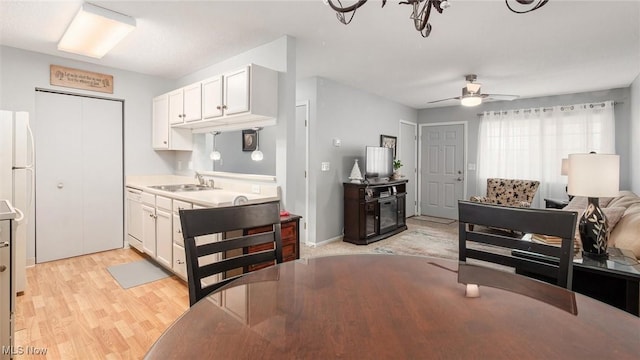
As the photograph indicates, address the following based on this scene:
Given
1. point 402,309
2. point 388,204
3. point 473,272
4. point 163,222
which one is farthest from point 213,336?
point 388,204

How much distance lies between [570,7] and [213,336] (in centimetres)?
312

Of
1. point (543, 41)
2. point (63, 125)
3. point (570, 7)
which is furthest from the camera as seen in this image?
point (63, 125)

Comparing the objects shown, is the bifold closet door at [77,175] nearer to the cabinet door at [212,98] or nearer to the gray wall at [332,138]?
the cabinet door at [212,98]

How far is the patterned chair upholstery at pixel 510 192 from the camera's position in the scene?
514 centimetres

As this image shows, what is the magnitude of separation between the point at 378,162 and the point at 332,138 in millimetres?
909

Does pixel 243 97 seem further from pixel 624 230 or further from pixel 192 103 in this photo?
pixel 624 230

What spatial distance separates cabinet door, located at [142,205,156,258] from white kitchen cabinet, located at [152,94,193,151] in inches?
34.9

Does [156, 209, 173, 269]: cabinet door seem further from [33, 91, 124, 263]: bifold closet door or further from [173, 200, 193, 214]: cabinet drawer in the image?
[33, 91, 124, 263]: bifold closet door

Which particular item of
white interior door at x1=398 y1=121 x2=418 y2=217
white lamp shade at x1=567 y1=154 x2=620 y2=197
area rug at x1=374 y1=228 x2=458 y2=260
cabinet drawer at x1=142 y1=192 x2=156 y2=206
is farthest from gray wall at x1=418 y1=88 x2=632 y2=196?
cabinet drawer at x1=142 y1=192 x2=156 y2=206

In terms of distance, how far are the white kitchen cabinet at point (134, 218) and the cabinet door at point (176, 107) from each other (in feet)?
3.14

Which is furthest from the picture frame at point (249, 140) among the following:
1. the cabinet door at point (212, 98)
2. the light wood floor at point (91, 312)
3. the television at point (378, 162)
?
the television at point (378, 162)

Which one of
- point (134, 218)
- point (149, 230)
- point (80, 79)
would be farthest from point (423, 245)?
point (80, 79)

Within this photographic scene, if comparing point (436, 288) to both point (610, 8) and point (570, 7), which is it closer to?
point (570, 7)

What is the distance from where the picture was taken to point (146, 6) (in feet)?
7.62
